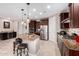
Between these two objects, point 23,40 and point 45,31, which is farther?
point 45,31

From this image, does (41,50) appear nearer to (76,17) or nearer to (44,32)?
(76,17)

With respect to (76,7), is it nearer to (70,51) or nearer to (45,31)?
(70,51)

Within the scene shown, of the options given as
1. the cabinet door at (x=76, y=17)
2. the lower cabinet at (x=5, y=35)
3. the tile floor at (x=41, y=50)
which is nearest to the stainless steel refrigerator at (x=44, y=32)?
the lower cabinet at (x=5, y=35)

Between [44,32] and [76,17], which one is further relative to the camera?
[44,32]

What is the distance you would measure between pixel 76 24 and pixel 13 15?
4535 millimetres

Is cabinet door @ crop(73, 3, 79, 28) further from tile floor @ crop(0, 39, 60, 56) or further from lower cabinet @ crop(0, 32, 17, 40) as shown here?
lower cabinet @ crop(0, 32, 17, 40)

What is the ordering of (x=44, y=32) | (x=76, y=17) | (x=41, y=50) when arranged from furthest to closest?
1. (x=44, y=32)
2. (x=41, y=50)
3. (x=76, y=17)

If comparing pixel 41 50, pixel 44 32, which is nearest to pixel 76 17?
pixel 41 50

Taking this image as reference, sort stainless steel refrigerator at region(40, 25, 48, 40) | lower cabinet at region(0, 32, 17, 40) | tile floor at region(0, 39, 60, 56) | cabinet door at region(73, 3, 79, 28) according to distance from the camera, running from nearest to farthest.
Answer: cabinet door at region(73, 3, 79, 28) → tile floor at region(0, 39, 60, 56) → lower cabinet at region(0, 32, 17, 40) → stainless steel refrigerator at region(40, 25, 48, 40)

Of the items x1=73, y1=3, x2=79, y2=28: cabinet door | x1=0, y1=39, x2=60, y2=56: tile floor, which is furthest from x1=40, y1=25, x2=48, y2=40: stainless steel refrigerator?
x1=73, y1=3, x2=79, y2=28: cabinet door

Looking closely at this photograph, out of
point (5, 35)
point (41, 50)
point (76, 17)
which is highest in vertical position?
point (76, 17)

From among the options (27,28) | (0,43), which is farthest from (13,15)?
(0,43)

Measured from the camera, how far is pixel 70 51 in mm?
2215

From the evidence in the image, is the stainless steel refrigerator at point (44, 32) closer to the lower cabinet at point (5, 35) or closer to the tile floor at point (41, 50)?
the lower cabinet at point (5, 35)
